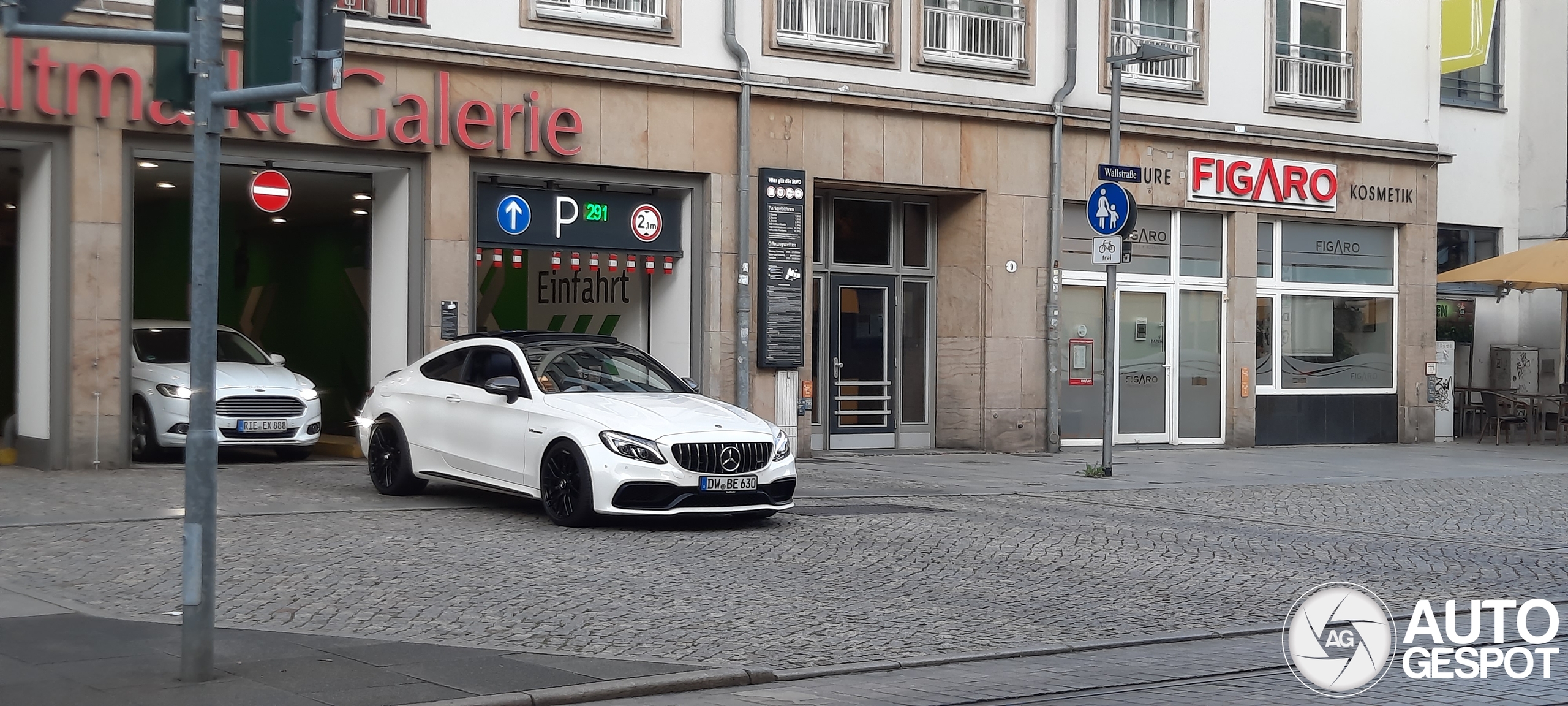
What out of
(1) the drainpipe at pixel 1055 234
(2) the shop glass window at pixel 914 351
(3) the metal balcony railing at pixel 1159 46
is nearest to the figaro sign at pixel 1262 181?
(3) the metal balcony railing at pixel 1159 46

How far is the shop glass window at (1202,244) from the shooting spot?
77.4 ft

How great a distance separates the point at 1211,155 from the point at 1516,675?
55.4 feet

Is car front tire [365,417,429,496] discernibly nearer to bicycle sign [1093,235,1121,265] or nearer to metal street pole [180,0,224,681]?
metal street pole [180,0,224,681]

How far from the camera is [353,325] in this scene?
19734 millimetres

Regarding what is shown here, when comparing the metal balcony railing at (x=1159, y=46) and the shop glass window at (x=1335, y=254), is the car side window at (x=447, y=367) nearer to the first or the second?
the metal balcony railing at (x=1159, y=46)

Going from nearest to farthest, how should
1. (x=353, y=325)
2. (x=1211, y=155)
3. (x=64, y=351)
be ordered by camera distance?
(x=64, y=351) < (x=353, y=325) < (x=1211, y=155)

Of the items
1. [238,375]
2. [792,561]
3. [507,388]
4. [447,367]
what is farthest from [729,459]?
[238,375]

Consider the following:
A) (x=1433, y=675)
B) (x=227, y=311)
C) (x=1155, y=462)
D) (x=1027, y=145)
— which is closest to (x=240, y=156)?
(x=227, y=311)

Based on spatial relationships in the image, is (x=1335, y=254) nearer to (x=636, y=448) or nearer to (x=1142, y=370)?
(x=1142, y=370)

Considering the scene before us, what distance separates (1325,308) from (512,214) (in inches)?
526

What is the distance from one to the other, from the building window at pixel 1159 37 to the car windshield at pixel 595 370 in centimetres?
1128

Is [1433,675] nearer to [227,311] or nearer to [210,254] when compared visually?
[210,254]

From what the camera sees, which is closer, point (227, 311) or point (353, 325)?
point (353, 325)

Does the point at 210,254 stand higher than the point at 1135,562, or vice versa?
the point at 210,254
